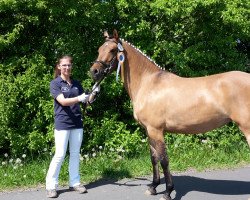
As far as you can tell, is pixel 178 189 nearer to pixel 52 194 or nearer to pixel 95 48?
pixel 52 194

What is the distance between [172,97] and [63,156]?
5.78 ft

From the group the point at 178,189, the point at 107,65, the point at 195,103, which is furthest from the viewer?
the point at 178,189

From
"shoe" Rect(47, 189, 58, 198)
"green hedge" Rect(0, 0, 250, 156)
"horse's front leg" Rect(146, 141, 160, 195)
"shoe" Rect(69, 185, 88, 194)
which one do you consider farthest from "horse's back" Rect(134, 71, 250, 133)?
"green hedge" Rect(0, 0, 250, 156)

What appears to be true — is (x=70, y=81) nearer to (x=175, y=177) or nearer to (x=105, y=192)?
(x=105, y=192)

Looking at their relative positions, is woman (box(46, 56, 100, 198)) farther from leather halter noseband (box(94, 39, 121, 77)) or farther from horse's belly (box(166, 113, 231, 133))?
horse's belly (box(166, 113, 231, 133))

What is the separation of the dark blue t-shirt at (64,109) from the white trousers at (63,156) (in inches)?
3.9

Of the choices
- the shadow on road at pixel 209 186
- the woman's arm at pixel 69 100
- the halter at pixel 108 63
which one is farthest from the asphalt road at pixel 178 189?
the halter at pixel 108 63

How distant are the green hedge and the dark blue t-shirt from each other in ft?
5.82

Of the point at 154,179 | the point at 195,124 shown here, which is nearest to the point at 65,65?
the point at 195,124

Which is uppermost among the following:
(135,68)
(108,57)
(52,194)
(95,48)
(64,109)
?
(95,48)

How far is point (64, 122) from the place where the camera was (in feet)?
17.9

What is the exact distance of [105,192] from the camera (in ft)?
18.2

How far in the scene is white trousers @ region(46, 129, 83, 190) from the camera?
17.9 ft

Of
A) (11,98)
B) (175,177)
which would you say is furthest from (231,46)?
(11,98)
